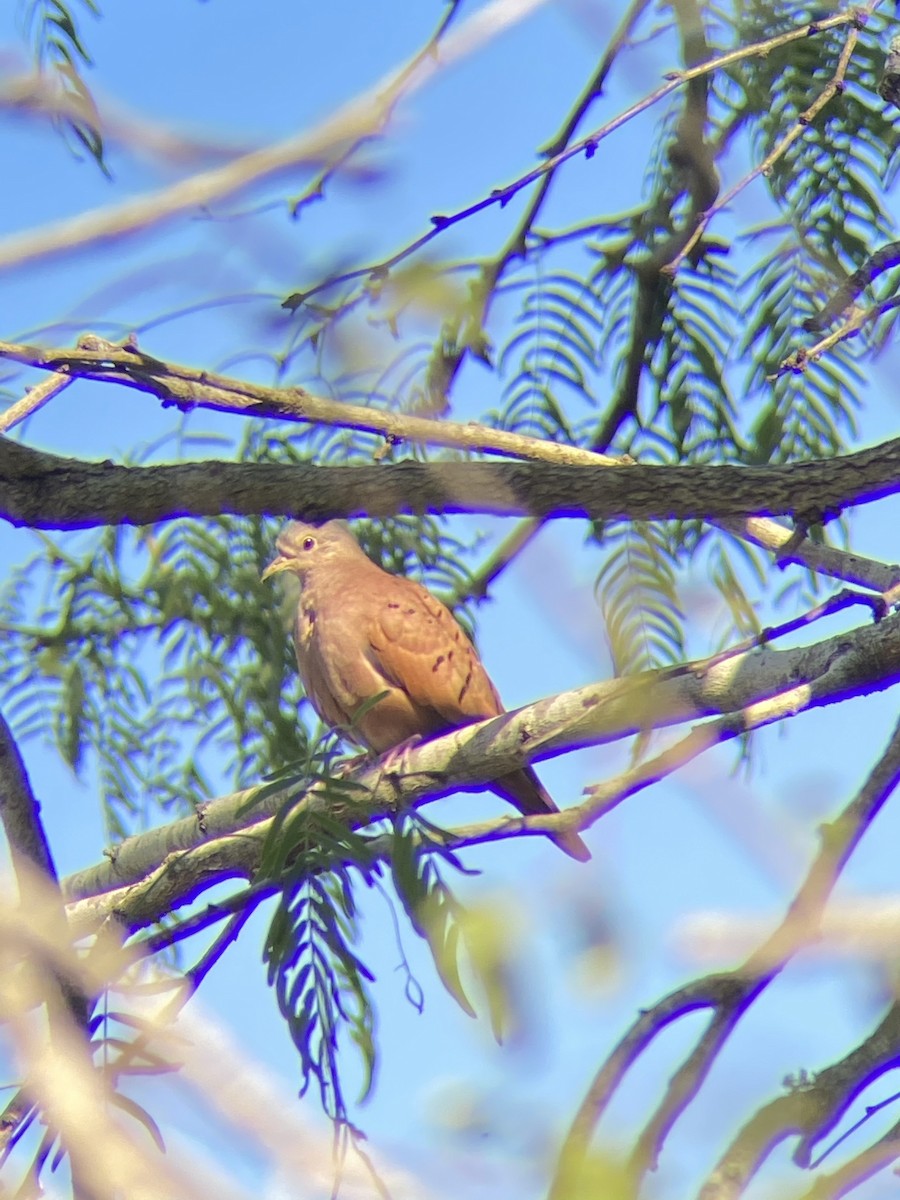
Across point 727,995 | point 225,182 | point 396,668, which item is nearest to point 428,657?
point 396,668

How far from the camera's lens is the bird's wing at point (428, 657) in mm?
5812

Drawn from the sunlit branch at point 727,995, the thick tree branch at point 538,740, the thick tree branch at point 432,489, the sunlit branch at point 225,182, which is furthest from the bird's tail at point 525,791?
the sunlit branch at point 225,182

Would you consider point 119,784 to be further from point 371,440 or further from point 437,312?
point 437,312

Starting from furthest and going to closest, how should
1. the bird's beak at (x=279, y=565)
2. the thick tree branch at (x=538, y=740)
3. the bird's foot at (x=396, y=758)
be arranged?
the bird's beak at (x=279, y=565) < the bird's foot at (x=396, y=758) < the thick tree branch at (x=538, y=740)

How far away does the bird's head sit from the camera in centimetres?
642

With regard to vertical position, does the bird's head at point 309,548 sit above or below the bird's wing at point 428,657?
above

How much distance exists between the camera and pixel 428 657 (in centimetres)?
584

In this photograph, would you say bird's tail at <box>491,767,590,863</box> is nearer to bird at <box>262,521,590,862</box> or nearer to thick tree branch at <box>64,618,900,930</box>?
bird at <box>262,521,590,862</box>

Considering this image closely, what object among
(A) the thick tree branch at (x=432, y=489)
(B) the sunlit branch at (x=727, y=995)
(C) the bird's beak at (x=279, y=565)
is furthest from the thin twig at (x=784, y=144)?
(C) the bird's beak at (x=279, y=565)

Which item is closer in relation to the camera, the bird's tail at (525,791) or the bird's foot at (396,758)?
the bird's foot at (396,758)

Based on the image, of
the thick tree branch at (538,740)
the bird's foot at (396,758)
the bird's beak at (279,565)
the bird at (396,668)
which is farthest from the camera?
the bird's beak at (279,565)

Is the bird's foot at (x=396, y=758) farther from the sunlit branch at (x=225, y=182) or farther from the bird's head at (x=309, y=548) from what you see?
the sunlit branch at (x=225, y=182)

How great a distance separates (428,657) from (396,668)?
0.39ft

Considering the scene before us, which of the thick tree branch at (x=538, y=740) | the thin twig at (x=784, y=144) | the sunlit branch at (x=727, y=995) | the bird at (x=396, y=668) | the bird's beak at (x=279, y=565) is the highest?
the bird's beak at (x=279, y=565)
